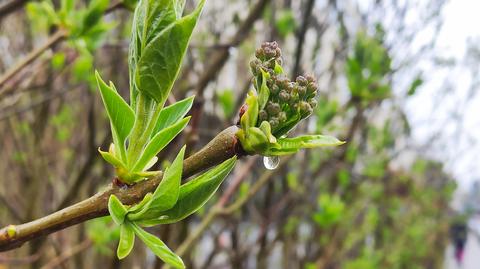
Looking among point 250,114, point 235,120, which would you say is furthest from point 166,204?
point 235,120

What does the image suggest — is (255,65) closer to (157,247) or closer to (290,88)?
(290,88)

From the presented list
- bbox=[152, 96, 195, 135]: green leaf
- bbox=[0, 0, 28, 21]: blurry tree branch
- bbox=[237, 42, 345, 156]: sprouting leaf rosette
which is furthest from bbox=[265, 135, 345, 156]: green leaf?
bbox=[0, 0, 28, 21]: blurry tree branch

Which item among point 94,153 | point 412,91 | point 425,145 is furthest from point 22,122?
point 425,145

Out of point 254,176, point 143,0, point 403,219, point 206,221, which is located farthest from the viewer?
point 403,219

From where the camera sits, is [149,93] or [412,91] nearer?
[149,93]

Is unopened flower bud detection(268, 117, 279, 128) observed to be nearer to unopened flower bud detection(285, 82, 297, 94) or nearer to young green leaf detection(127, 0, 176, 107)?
unopened flower bud detection(285, 82, 297, 94)

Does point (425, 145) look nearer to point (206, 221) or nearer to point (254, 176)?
point (254, 176)

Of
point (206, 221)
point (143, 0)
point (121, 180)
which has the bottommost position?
point (206, 221)
